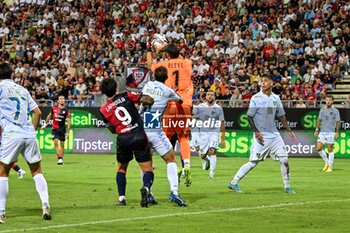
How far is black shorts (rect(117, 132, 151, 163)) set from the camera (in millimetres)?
14453

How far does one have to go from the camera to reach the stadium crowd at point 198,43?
3484 cm

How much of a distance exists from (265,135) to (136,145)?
4150 millimetres

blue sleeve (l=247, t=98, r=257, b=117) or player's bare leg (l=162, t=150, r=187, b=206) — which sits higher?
blue sleeve (l=247, t=98, r=257, b=117)

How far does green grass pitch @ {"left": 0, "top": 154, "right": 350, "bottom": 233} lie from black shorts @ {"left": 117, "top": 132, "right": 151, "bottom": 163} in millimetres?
906

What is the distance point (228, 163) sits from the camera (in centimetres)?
3000

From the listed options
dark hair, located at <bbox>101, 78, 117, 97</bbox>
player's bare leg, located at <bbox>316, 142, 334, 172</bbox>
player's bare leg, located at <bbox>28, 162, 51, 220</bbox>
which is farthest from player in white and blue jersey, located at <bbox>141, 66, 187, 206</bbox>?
player's bare leg, located at <bbox>316, 142, 334, 172</bbox>

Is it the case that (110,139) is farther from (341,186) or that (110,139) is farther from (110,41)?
(341,186)

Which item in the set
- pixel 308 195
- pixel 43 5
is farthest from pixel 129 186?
pixel 43 5

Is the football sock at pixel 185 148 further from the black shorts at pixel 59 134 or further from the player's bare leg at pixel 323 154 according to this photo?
the black shorts at pixel 59 134

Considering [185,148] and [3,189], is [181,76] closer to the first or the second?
[185,148]

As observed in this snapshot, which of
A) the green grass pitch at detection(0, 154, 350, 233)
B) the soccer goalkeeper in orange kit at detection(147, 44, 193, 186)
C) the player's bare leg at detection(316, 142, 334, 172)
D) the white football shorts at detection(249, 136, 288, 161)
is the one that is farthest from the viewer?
the player's bare leg at detection(316, 142, 334, 172)

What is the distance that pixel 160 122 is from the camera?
15.2m

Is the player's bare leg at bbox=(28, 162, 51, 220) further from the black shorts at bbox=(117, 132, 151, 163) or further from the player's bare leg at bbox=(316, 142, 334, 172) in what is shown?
the player's bare leg at bbox=(316, 142, 334, 172)

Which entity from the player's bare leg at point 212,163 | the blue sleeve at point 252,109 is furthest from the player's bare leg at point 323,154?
the blue sleeve at point 252,109
